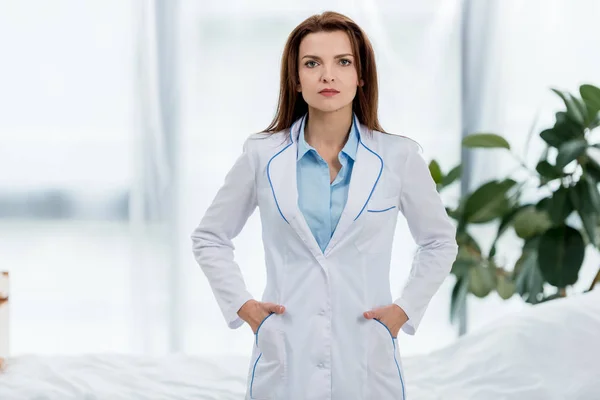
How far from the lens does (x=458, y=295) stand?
3.03m

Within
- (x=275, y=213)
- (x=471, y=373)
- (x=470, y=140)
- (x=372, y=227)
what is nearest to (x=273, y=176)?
(x=275, y=213)

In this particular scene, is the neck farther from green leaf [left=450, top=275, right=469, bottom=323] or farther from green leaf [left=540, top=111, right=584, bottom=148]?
green leaf [left=450, top=275, right=469, bottom=323]

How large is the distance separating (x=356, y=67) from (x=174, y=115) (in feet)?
6.21

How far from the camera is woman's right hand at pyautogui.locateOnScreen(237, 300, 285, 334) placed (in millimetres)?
1382

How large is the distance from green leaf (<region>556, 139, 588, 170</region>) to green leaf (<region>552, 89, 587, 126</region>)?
3.8 inches

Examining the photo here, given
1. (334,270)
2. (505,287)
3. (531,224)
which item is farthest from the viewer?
(505,287)

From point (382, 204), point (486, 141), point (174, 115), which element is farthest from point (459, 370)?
point (174, 115)

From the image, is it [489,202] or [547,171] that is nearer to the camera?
[547,171]

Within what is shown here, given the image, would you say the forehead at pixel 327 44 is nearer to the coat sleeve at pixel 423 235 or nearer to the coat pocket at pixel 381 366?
the coat sleeve at pixel 423 235

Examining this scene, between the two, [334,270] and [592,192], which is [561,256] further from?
[334,270]

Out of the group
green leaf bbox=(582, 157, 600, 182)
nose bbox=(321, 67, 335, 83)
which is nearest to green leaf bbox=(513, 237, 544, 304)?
green leaf bbox=(582, 157, 600, 182)

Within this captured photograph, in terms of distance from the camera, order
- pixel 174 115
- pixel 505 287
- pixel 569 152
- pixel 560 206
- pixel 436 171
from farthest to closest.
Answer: pixel 174 115, pixel 505 287, pixel 436 171, pixel 560 206, pixel 569 152

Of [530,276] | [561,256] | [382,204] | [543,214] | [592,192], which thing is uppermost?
[382,204]

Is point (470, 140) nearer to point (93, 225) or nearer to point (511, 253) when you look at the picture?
point (511, 253)
